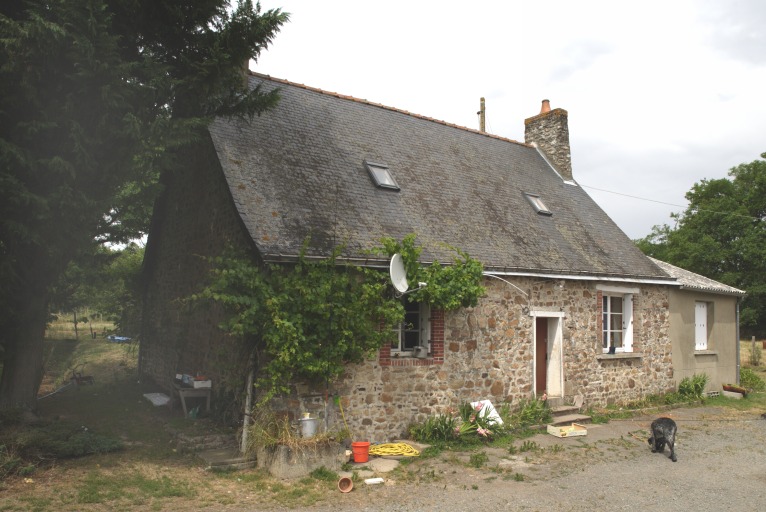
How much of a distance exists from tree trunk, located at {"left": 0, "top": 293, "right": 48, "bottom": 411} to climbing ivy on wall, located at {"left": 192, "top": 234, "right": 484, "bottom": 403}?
3063 mm

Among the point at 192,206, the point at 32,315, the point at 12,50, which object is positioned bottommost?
the point at 32,315

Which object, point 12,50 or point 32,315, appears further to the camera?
point 32,315

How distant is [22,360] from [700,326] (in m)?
16.3

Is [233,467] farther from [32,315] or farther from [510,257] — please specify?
[510,257]

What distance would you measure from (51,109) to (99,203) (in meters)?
1.35

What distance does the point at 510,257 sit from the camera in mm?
11633

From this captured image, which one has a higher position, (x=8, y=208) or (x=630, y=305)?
(x=8, y=208)

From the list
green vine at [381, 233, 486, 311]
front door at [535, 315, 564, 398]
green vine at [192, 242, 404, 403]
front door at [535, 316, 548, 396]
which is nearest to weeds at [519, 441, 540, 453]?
green vine at [381, 233, 486, 311]

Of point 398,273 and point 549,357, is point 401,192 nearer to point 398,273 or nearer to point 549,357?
point 398,273

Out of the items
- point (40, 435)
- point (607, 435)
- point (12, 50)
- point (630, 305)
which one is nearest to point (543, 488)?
point (607, 435)

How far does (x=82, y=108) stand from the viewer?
7383 mm

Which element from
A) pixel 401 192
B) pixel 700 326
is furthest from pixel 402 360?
pixel 700 326

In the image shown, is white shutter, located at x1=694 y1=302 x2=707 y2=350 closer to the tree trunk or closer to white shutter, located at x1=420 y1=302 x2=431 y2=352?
white shutter, located at x1=420 y1=302 x2=431 y2=352

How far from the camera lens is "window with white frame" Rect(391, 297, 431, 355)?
10109mm
